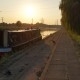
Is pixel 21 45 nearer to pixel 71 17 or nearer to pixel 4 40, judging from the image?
pixel 4 40

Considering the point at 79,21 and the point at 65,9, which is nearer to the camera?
the point at 79,21

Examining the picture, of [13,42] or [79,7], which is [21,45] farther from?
[79,7]

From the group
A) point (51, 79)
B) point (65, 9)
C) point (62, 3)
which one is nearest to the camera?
point (51, 79)

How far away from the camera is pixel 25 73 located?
48.1 ft

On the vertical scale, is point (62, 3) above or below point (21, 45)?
above

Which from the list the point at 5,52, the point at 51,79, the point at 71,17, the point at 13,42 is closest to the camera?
the point at 51,79

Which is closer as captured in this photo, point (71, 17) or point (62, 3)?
point (71, 17)

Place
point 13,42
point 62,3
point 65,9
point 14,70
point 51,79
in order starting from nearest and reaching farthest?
point 51,79
point 14,70
point 13,42
point 65,9
point 62,3

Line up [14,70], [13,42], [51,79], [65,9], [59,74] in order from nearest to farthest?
1. [51,79]
2. [59,74]
3. [14,70]
4. [13,42]
5. [65,9]

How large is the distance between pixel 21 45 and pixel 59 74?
16480 millimetres

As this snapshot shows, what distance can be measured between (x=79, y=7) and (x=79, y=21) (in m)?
1.88

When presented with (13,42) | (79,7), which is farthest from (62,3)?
(13,42)

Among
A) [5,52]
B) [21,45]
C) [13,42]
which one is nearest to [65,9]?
[21,45]

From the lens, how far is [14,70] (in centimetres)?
1553
